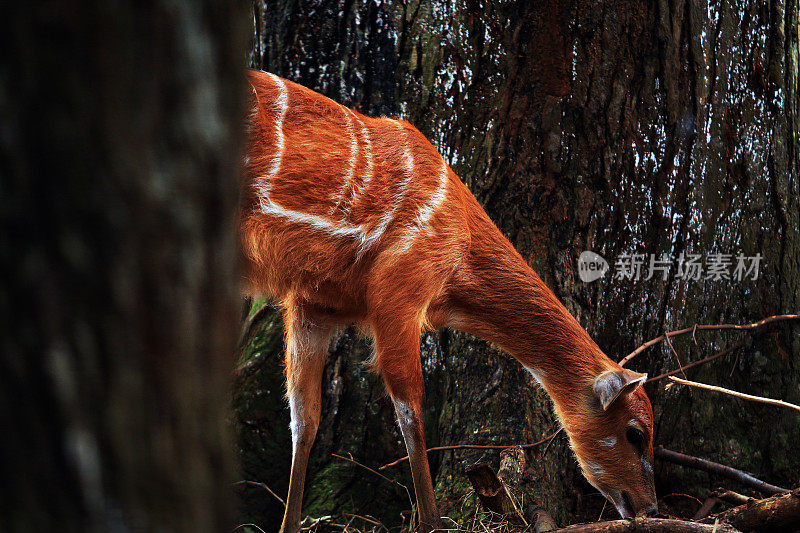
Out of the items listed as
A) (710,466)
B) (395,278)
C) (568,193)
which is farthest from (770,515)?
(568,193)

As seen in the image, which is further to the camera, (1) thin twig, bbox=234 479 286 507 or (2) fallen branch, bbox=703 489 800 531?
(1) thin twig, bbox=234 479 286 507

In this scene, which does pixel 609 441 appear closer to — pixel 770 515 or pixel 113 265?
pixel 770 515

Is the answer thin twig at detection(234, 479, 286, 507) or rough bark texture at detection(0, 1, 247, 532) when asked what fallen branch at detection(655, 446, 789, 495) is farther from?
rough bark texture at detection(0, 1, 247, 532)

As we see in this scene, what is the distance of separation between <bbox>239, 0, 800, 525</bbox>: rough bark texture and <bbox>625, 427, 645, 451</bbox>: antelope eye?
1.41 feet

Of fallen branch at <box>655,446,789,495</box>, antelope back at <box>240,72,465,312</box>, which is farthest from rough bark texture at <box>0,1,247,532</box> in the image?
fallen branch at <box>655,446,789,495</box>

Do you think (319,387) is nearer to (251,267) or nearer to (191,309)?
(251,267)

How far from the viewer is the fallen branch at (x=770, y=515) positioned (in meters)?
2.41

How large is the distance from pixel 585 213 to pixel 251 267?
1.81 meters

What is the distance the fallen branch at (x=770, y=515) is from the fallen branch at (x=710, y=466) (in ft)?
3.31

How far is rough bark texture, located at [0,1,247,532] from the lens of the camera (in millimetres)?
582

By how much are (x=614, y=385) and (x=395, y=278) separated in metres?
1.16

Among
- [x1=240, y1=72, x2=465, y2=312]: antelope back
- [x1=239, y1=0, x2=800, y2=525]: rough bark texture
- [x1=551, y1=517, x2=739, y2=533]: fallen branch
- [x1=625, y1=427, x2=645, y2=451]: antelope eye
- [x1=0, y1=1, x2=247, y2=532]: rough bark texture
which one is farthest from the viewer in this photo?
[x1=239, y1=0, x2=800, y2=525]: rough bark texture

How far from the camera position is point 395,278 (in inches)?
115

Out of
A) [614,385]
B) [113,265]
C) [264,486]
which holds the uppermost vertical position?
[113,265]
